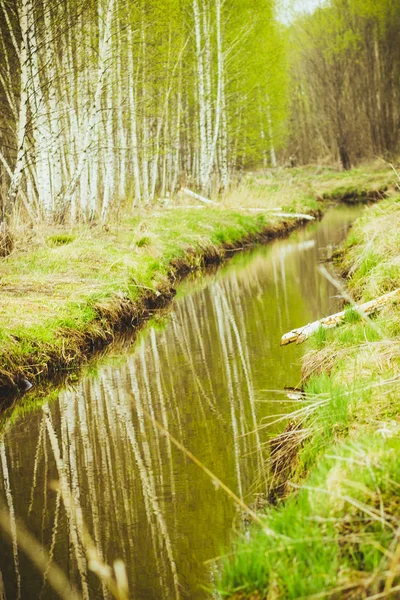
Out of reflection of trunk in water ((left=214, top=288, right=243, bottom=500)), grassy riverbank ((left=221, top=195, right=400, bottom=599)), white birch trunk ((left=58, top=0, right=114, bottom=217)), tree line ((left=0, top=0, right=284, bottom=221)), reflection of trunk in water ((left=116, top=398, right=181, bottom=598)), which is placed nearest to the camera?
grassy riverbank ((left=221, top=195, right=400, bottom=599))

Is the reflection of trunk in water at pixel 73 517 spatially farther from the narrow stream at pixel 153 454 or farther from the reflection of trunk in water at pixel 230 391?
the reflection of trunk in water at pixel 230 391

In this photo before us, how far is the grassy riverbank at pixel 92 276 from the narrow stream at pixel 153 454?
462 millimetres

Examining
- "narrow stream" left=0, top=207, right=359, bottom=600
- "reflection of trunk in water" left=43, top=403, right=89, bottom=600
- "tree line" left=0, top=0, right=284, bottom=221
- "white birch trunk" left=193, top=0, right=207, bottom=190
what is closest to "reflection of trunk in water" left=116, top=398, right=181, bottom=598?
"narrow stream" left=0, top=207, right=359, bottom=600

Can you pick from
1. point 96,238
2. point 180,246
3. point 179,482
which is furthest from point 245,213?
point 179,482

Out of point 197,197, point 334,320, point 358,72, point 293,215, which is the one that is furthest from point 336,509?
point 358,72

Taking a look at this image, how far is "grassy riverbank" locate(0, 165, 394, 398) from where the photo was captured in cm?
609

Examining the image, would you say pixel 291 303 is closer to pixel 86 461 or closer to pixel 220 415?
pixel 220 415

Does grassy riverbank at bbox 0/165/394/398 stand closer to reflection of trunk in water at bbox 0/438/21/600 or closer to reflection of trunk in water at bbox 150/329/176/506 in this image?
reflection of trunk in water at bbox 150/329/176/506

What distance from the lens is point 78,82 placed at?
14203 mm

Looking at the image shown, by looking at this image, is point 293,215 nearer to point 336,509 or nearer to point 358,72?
point 336,509

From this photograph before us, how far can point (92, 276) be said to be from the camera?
820 cm

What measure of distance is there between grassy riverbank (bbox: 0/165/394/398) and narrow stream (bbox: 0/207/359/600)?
1.52 feet

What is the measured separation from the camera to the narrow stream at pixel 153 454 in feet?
9.83

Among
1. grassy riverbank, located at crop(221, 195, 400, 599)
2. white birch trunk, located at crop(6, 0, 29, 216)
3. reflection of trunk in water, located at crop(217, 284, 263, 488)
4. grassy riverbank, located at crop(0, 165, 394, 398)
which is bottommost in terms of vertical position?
reflection of trunk in water, located at crop(217, 284, 263, 488)
